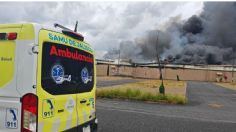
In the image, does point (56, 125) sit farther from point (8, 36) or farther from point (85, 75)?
point (8, 36)

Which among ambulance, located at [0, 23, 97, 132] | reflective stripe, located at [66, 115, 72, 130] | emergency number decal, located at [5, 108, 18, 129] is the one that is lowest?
reflective stripe, located at [66, 115, 72, 130]

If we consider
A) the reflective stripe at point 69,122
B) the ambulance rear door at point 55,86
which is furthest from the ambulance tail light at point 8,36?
the reflective stripe at point 69,122

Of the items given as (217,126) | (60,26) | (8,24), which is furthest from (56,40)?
(217,126)

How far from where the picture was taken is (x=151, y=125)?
9.80 m

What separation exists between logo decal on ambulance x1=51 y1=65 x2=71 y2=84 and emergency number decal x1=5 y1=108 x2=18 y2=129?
670 mm

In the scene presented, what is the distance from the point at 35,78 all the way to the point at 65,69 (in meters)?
0.77

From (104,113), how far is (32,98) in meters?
7.76

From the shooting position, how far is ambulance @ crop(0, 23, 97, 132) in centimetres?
407

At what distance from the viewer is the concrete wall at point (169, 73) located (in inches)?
3083

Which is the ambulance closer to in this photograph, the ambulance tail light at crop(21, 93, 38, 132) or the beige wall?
the ambulance tail light at crop(21, 93, 38, 132)

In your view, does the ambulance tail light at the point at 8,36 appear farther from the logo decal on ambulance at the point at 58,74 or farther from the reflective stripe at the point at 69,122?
the reflective stripe at the point at 69,122

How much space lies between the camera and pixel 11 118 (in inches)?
166

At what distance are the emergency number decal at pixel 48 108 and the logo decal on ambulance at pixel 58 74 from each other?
304 millimetres

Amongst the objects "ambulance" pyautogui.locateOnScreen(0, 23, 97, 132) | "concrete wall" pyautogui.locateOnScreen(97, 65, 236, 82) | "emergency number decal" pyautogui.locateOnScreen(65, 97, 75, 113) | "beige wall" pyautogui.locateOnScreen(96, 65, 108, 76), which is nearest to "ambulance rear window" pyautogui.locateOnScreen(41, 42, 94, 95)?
"ambulance" pyautogui.locateOnScreen(0, 23, 97, 132)
